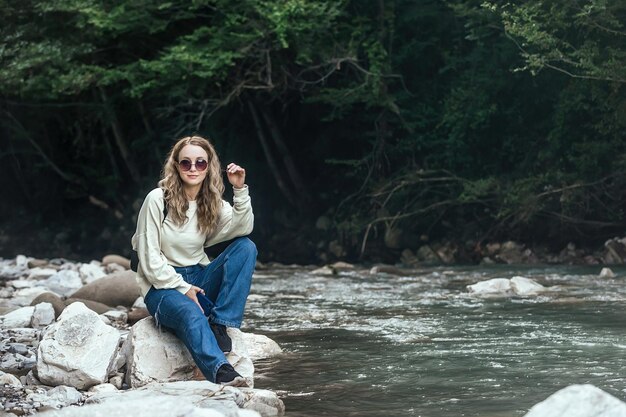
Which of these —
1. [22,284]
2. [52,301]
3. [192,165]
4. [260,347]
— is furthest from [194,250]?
[22,284]

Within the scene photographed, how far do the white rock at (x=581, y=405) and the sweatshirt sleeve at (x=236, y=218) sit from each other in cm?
219

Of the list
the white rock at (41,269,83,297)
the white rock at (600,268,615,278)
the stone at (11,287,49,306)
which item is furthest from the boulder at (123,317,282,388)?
the white rock at (600,268,615,278)

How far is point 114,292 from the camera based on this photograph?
30.3ft

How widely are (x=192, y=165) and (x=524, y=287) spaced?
5645mm

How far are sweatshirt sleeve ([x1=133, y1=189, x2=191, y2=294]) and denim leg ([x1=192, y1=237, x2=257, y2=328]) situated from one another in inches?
7.3

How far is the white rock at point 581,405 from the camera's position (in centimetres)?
342

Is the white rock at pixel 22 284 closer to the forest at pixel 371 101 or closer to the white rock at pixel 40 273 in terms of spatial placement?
the white rock at pixel 40 273

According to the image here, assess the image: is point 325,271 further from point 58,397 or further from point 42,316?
point 58,397

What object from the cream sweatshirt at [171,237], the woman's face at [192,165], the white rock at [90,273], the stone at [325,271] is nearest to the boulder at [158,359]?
the cream sweatshirt at [171,237]

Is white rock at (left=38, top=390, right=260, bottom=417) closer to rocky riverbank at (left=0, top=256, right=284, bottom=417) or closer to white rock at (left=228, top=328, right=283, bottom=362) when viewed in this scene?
rocky riverbank at (left=0, top=256, right=284, bottom=417)

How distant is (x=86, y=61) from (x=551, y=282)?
9.33m

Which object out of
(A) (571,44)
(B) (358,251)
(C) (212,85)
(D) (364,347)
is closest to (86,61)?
(C) (212,85)

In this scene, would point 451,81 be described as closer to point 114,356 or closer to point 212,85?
point 212,85

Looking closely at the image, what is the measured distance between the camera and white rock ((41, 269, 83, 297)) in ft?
35.9
